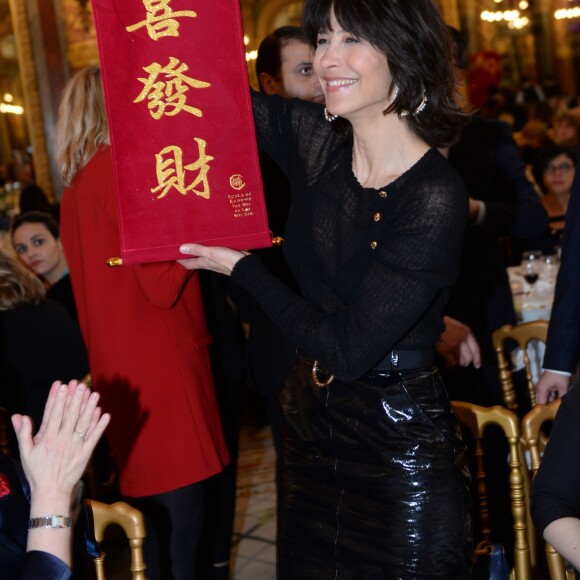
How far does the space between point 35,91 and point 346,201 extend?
8.72 m

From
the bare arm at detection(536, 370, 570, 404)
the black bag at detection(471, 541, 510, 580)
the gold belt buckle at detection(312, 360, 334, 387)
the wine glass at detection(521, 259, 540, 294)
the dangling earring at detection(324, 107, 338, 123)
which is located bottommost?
the black bag at detection(471, 541, 510, 580)

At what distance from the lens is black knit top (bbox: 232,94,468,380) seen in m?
1.63

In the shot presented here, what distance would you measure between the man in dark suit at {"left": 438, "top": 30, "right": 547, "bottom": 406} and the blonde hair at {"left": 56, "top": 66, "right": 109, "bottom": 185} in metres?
1.24

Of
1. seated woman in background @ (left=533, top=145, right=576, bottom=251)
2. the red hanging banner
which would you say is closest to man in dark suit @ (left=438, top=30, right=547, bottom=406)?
the red hanging banner

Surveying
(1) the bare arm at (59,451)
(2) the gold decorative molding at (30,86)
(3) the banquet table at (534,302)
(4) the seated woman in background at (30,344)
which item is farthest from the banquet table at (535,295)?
(2) the gold decorative molding at (30,86)

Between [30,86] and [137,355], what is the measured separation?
8155 millimetres

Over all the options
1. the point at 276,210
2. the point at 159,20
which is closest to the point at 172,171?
the point at 159,20

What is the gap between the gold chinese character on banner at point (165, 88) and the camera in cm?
172

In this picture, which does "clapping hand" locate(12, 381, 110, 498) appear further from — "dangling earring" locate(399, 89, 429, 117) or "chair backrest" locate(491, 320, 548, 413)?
"chair backrest" locate(491, 320, 548, 413)

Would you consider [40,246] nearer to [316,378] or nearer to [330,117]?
[330,117]

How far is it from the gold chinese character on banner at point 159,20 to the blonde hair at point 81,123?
67 cm

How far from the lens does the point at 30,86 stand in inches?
386

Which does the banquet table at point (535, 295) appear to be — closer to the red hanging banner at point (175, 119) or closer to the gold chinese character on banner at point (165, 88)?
the red hanging banner at point (175, 119)

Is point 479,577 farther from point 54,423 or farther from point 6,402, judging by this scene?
point 6,402
